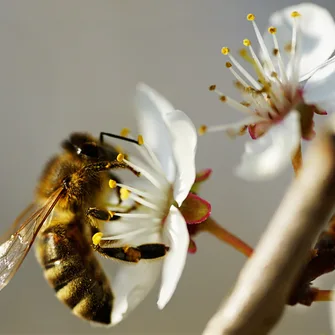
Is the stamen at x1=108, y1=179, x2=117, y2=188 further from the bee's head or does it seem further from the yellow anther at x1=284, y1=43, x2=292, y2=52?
the yellow anther at x1=284, y1=43, x2=292, y2=52

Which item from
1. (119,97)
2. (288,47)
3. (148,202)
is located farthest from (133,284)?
(119,97)

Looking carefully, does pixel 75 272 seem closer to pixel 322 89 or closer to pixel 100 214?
pixel 100 214

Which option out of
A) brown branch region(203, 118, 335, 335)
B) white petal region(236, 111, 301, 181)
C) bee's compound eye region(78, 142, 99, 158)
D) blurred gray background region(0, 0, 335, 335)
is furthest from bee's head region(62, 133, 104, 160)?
blurred gray background region(0, 0, 335, 335)

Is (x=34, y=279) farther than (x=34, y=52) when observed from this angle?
No

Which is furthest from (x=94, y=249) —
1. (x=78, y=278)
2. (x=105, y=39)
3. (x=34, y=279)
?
(x=105, y=39)

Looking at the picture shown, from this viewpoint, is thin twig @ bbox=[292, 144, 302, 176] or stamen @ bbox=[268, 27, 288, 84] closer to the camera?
thin twig @ bbox=[292, 144, 302, 176]

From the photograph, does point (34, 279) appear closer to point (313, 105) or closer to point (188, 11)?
point (188, 11)
